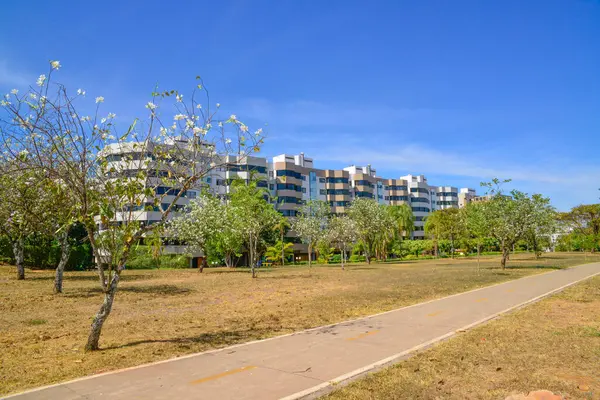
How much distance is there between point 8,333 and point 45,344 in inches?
81.9

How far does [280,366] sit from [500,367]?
3.85m

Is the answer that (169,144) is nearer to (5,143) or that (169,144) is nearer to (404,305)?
(5,143)

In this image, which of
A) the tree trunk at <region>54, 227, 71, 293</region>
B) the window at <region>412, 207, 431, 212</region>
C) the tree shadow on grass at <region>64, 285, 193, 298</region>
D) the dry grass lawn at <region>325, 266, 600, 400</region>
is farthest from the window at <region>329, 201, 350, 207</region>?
the dry grass lawn at <region>325, 266, 600, 400</region>

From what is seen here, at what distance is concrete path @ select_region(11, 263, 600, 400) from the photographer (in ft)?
21.7

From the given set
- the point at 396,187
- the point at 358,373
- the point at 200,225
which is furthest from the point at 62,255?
the point at 396,187

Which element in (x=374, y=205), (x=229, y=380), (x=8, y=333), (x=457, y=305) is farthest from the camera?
(x=374, y=205)

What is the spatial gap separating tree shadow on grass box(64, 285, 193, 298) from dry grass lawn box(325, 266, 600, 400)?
14.8m

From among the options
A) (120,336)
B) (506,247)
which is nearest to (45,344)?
(120,336)

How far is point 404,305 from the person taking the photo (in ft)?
52.4

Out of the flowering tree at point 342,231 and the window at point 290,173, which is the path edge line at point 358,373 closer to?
the flowering tree at point 342,231

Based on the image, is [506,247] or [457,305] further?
[506,247]

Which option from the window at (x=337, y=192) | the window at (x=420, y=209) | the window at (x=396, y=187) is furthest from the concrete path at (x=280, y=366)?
the window at (x=420, y=209)

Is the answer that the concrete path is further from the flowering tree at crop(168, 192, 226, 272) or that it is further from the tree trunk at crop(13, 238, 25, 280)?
the flowering tree at crop(168, 192, 226, 272)

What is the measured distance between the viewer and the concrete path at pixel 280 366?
6.61 meters
